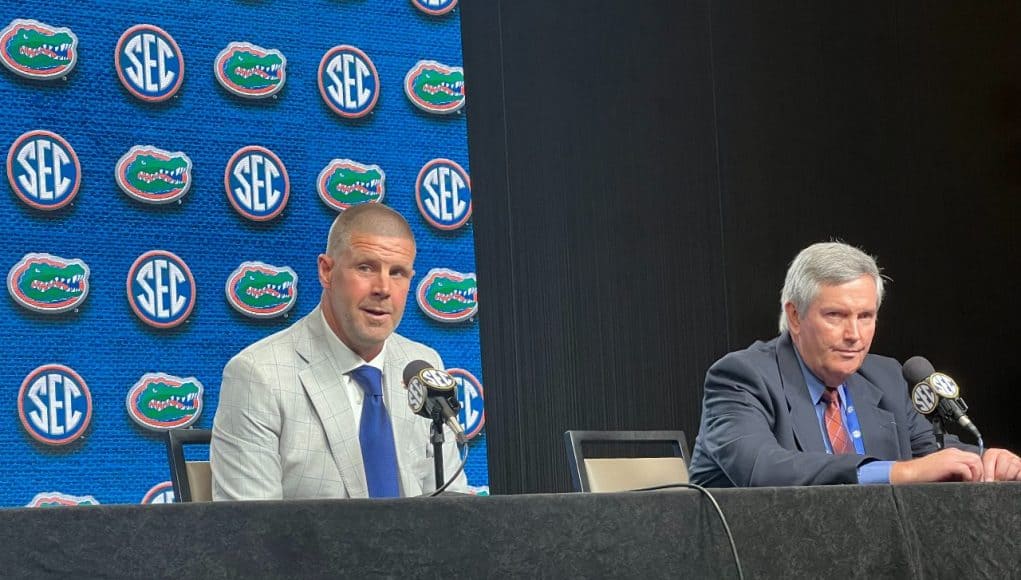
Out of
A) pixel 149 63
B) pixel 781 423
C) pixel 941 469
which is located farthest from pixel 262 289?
pixel 941 469

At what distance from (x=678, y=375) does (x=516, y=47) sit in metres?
1.22

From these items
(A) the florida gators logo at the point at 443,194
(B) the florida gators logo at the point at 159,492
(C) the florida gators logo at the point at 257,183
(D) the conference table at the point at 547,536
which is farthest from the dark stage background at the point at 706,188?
(D) the conference table at the point at 547,536

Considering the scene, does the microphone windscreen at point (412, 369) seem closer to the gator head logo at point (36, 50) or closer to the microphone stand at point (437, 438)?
the microphone stand at point (437, 438)

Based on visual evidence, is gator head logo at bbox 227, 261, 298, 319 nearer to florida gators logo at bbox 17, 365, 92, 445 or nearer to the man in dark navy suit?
florida gators logo at bbox 17, 365, 92, 445

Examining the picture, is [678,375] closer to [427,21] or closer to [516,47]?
[516,47]

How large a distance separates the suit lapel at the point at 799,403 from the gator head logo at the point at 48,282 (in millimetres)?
1659

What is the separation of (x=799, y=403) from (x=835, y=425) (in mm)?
129

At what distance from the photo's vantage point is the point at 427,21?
329 centimetres

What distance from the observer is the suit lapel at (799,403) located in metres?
2.29

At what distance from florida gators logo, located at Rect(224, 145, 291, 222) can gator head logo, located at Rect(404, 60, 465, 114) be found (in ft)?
1.44

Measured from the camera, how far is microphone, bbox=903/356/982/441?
6.66 feet

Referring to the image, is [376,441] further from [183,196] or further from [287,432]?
[183,196]

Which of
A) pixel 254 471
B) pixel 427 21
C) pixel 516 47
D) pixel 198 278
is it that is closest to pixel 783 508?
pixel 254 471

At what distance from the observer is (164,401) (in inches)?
114
